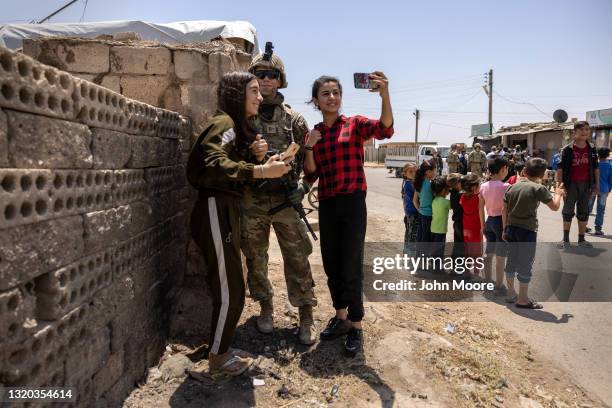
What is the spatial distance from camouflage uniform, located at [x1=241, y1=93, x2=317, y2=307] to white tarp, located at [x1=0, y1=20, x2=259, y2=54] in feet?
18.5

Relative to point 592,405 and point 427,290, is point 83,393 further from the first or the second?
point 427,290

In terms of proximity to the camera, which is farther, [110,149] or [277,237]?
[277,237]

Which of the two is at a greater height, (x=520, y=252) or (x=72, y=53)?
(x=72, y=53)

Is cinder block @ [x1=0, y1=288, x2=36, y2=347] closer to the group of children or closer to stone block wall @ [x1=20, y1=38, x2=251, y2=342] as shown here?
stone block wall @ [x1=20, y1=38, x2=251, y2=342]

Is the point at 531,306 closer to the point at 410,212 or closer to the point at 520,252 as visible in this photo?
the point at 520,252

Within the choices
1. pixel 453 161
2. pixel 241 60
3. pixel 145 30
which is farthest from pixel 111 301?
pixel 453 161

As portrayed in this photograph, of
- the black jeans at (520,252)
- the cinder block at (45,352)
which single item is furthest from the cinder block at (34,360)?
the black jeans at (520,252)

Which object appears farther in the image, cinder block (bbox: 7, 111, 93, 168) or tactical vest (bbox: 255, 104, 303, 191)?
tactical vest (bbox: 255, 104, 303, 191)

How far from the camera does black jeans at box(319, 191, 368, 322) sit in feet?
10.8

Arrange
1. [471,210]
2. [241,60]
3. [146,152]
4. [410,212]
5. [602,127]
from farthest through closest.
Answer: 1. [602,127]
2. [410,212]
3. [471,210]
4. [241,60]
5. [146,152]

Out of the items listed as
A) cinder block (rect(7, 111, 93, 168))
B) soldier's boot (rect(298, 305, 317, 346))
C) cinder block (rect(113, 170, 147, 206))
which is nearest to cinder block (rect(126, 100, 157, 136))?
cinder block (rect(113, 170, 147, 206))

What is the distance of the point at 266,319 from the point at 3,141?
239 cm

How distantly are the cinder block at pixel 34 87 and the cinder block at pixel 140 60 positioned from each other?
1876mm

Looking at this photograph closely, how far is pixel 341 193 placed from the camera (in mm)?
3314
